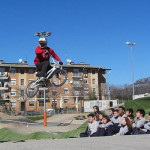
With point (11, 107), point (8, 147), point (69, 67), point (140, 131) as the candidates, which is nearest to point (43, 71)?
point (140, 131)

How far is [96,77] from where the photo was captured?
71.7m

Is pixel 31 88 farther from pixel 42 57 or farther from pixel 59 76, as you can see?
pixel 42 57

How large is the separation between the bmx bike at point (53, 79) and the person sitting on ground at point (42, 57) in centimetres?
20

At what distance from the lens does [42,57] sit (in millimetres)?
12656

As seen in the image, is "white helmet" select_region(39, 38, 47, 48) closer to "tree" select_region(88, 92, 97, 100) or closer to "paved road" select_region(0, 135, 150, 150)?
"paved road" select_region(0, 135, 150, 150)

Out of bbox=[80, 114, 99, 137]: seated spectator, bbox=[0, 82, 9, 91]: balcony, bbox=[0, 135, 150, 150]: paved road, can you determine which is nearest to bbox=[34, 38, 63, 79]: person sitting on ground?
bbox=[80, 114, 99, 137]: seated spectator

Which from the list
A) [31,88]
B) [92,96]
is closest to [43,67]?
[31,88]

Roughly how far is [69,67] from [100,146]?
62.8 m

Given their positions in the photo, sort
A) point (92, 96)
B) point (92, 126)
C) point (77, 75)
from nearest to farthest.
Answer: point (92, 126)
point (92, 96)
point (77, 75)

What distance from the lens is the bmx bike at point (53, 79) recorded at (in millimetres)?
12742

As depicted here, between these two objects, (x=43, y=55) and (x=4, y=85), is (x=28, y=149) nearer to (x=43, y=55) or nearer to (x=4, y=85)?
(x=43, y=55)

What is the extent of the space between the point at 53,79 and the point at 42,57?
114cm

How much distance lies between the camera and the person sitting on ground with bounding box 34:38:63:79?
12617mm

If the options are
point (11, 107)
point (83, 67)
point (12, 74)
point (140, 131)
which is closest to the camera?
point (140, 131)
